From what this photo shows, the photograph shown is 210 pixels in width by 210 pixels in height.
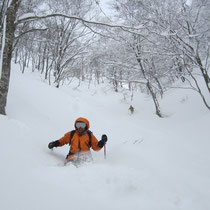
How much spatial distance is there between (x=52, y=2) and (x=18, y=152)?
27.9 feet

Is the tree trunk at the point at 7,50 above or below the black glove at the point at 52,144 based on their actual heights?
above

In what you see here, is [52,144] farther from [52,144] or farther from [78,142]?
[78,142]

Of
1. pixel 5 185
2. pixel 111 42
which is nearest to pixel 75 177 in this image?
pixel 5 185

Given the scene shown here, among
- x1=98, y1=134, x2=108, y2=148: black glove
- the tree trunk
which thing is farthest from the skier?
the tree trunk

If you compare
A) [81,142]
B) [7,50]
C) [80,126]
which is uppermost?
[7,50]

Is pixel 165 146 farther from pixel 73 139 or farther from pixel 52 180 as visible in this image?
pixel 52 180

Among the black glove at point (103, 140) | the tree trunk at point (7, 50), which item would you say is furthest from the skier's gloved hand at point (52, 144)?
the tree trunk at point (7, 50)

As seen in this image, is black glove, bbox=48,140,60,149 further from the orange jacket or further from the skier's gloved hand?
the orange jacket

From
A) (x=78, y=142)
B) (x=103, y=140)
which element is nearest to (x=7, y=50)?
(x=78, y=142)

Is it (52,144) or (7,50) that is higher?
(7,50)

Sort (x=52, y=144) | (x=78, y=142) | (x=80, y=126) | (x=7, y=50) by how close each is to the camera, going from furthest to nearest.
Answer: (x=80, y=126) → (x=78, y=142) → (x=52, y=144) → (x=7, y=50)

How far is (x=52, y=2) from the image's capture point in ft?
24.0

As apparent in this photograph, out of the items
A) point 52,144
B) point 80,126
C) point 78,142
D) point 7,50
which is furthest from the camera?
point 80,126

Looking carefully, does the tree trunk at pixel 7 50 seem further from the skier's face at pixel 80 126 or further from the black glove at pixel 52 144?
the skier's face at pixel 80 126
